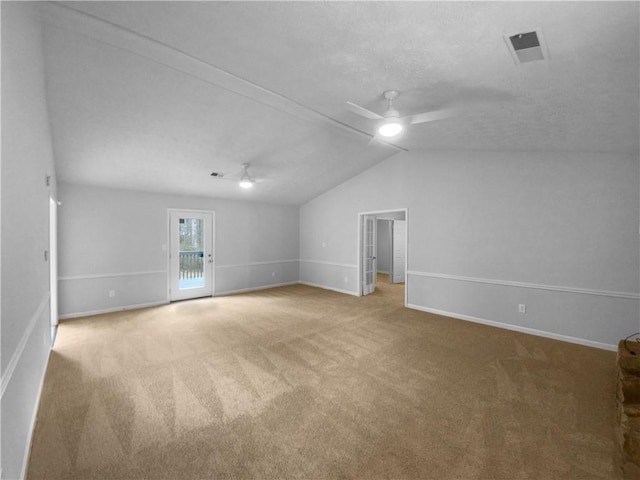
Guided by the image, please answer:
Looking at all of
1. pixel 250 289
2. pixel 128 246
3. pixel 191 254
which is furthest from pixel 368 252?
pixel 128 246

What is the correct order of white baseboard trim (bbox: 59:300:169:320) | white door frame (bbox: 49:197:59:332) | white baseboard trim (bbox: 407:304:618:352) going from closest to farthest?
1. white baseboard trim (bbox: 407:304:618:352)
2. white door frame (bbox: 49:197:59:332)
3. white baseboard trim (bbox: 59:300:169:320)

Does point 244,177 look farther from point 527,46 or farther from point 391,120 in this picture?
point 527,46

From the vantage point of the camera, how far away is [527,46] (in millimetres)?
1943

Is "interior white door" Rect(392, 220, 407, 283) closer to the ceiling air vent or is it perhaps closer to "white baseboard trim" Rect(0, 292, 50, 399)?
the ceiling air vent

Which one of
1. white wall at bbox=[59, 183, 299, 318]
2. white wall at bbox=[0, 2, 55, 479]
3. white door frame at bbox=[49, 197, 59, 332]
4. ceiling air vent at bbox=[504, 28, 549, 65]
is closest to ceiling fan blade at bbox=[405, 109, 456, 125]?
ceiling air vent at bbox=[504, 28, 549, 65]

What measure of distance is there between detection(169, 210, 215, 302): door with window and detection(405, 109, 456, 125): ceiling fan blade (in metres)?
5.08

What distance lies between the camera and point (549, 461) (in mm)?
1947

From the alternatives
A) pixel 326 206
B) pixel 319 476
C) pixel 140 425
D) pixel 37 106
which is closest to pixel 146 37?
pixel 37 106

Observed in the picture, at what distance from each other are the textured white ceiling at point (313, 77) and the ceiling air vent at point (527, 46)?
0.05 meters

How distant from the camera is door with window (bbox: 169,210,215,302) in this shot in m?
6.05

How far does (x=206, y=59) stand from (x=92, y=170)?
331cm

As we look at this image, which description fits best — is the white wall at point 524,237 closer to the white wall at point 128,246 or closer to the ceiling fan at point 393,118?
the ceiling fan at point 393,118

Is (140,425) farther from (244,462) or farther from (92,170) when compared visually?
(92,170)

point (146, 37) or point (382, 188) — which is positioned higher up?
point (146, 37)
